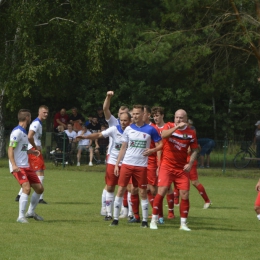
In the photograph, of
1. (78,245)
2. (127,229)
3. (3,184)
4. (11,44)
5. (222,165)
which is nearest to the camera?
(78,245)

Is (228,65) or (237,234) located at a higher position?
(228,65)

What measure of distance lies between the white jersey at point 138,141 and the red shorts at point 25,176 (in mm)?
1647

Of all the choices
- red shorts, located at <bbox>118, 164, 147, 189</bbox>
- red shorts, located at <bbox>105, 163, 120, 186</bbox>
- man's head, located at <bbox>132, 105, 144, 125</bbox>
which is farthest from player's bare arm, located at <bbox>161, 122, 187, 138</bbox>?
red shorts, located at <bbox>105, 163, 120, 186</bbox>

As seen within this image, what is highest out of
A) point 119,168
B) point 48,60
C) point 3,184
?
point 48,60

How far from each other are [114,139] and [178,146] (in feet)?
4.70

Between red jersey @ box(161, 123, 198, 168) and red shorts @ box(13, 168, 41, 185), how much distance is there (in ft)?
7.48

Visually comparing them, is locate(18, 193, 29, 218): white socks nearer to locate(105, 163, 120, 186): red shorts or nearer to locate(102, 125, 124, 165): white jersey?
locate(105, 163, 120, 186): red shorts

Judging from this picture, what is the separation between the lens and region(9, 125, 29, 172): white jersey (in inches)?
494

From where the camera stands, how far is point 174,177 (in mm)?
12172

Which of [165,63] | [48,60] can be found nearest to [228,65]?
[165,63]

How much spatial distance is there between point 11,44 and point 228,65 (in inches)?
359

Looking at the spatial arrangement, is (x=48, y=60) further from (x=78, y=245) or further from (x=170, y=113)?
(x=78, y=245)

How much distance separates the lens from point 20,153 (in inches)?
498

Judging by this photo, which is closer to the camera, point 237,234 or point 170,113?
point 237,234
